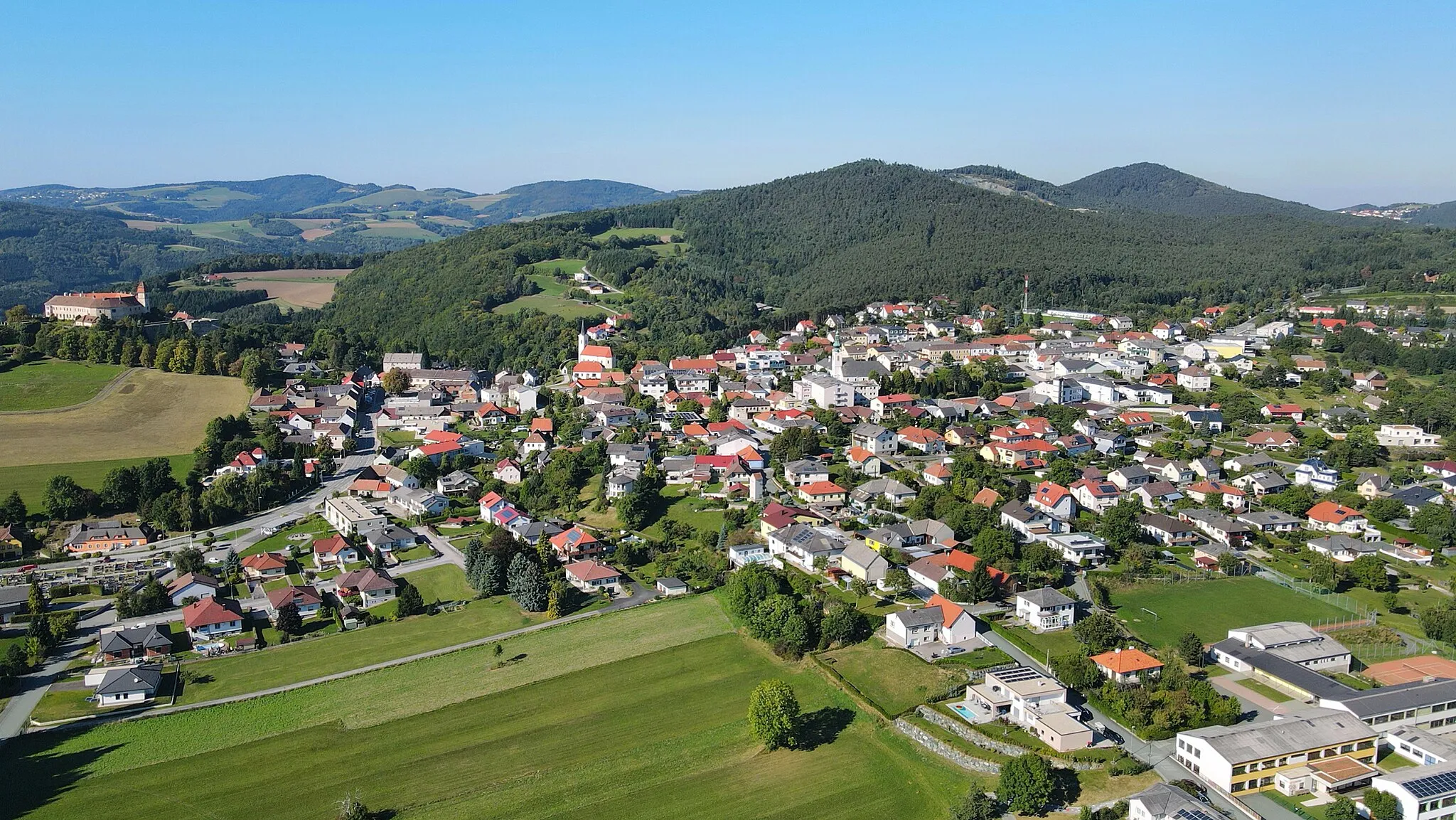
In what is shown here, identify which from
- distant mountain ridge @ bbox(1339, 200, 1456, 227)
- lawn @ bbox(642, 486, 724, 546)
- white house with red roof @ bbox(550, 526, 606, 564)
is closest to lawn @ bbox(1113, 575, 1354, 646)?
lawn @ bbox(642, 486, 724, 546)

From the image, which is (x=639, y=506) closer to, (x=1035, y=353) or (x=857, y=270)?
(x=1035, y=353)

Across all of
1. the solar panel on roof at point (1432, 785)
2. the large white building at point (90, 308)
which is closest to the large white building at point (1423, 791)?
the solar panel on roof at point (1432, 785)

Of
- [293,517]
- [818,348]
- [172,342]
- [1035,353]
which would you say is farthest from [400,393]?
[1035,353]

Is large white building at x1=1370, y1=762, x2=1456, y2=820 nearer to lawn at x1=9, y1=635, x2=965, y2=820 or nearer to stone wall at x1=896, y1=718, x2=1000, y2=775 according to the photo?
stone wall at x1=896, y1=718, x2=1000, y2=775

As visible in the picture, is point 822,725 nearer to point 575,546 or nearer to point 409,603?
point 575,546

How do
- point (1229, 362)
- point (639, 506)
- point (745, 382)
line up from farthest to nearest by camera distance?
1. point (1229, 362)
2. point (745, 382)
3. point (639, 506)

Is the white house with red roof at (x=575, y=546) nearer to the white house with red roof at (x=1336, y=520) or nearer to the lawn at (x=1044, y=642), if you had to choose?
the lawn at (x=1044, y=642)
